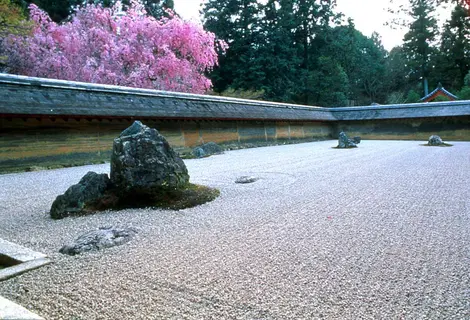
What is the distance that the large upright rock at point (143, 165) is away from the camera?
9.64 ft

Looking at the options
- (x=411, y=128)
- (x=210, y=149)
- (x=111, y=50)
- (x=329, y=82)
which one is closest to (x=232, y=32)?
(x=329, y=82)

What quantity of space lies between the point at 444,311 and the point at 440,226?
1145 mm

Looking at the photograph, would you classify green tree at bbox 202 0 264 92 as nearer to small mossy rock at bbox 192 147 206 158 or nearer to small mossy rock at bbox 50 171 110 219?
small mossy rock at bbox 192 147 206 158

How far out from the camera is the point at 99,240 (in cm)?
200

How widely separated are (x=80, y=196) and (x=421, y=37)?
103 feet

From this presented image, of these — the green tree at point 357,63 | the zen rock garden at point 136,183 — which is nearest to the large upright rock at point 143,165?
the zen rock garden at point 136,183

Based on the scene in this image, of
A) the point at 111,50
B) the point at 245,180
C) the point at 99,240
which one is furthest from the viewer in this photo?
the point at 111,50

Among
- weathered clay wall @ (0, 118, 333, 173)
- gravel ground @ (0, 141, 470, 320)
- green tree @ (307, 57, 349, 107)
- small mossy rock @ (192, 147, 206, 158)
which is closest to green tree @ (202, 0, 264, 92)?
green tree @ (307, 57, 349, 107)

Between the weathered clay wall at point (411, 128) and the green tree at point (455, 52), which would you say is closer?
the weathered clay wall at point (411, 128)

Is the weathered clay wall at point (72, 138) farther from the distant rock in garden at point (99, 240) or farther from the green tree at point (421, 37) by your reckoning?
the green tree at point (421, 37)

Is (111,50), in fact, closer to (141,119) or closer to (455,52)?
(141,119)

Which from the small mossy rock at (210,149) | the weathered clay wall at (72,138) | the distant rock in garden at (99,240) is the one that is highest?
the weathered clay wall at (72,138)

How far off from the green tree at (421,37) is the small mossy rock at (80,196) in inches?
1179

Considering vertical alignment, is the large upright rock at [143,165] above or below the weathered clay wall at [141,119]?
below
